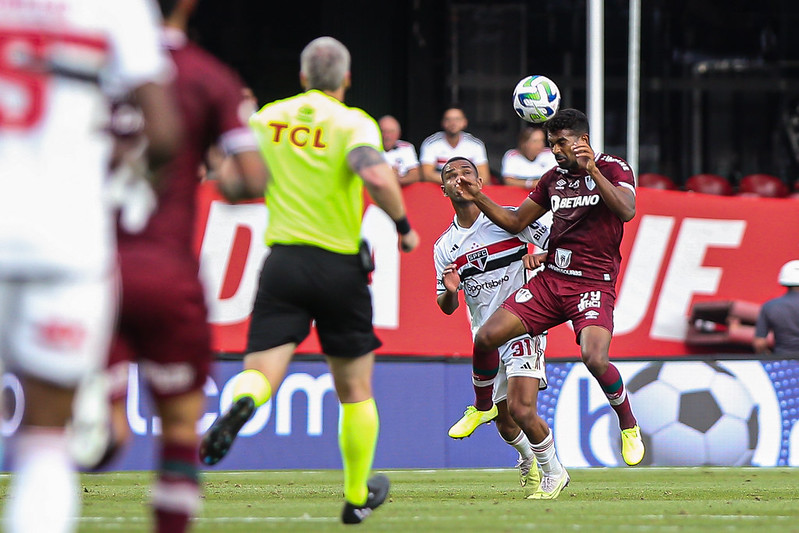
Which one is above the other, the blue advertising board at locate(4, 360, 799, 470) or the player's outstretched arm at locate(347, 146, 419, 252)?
the player's outstretched arm at locate(347, 146, 419, 252)

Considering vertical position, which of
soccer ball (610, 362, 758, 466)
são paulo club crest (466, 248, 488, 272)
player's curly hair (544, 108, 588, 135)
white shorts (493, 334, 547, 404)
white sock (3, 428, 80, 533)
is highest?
player's curly hair (544, 108, 588, 135)

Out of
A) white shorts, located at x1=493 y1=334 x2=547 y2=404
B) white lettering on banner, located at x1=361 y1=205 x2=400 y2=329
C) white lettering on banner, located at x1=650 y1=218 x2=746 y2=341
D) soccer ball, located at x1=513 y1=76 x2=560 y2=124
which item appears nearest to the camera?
white shorts, located at x1=493 y1=334 x2=547 y2=404

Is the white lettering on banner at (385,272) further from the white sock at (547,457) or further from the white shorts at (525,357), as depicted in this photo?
the white sock at (547,457)

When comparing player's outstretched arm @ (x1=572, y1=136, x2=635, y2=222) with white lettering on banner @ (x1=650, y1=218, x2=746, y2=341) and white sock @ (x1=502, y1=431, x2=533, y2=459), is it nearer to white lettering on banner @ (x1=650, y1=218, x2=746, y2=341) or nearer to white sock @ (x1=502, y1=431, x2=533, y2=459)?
white sock @ (x1=502, y1=431, x2=533, y2=459)

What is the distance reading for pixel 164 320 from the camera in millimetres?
4258

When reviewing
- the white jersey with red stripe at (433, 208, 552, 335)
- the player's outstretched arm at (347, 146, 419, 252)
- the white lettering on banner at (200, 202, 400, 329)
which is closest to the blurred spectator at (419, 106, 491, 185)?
the white lettering on banner at (200, 202, 400, 329)

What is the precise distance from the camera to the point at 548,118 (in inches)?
367

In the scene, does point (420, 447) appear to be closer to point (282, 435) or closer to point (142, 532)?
point (282, 435)

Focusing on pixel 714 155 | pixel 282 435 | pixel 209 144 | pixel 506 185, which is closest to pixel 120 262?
pixel 209 144

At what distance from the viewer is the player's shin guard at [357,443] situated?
6.33 m

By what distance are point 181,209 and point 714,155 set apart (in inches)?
667

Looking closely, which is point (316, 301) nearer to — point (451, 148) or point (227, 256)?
point (227, 256)

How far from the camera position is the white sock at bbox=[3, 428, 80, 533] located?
3482mm

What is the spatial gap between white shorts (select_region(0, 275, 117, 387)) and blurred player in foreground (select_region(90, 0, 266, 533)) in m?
0.64
